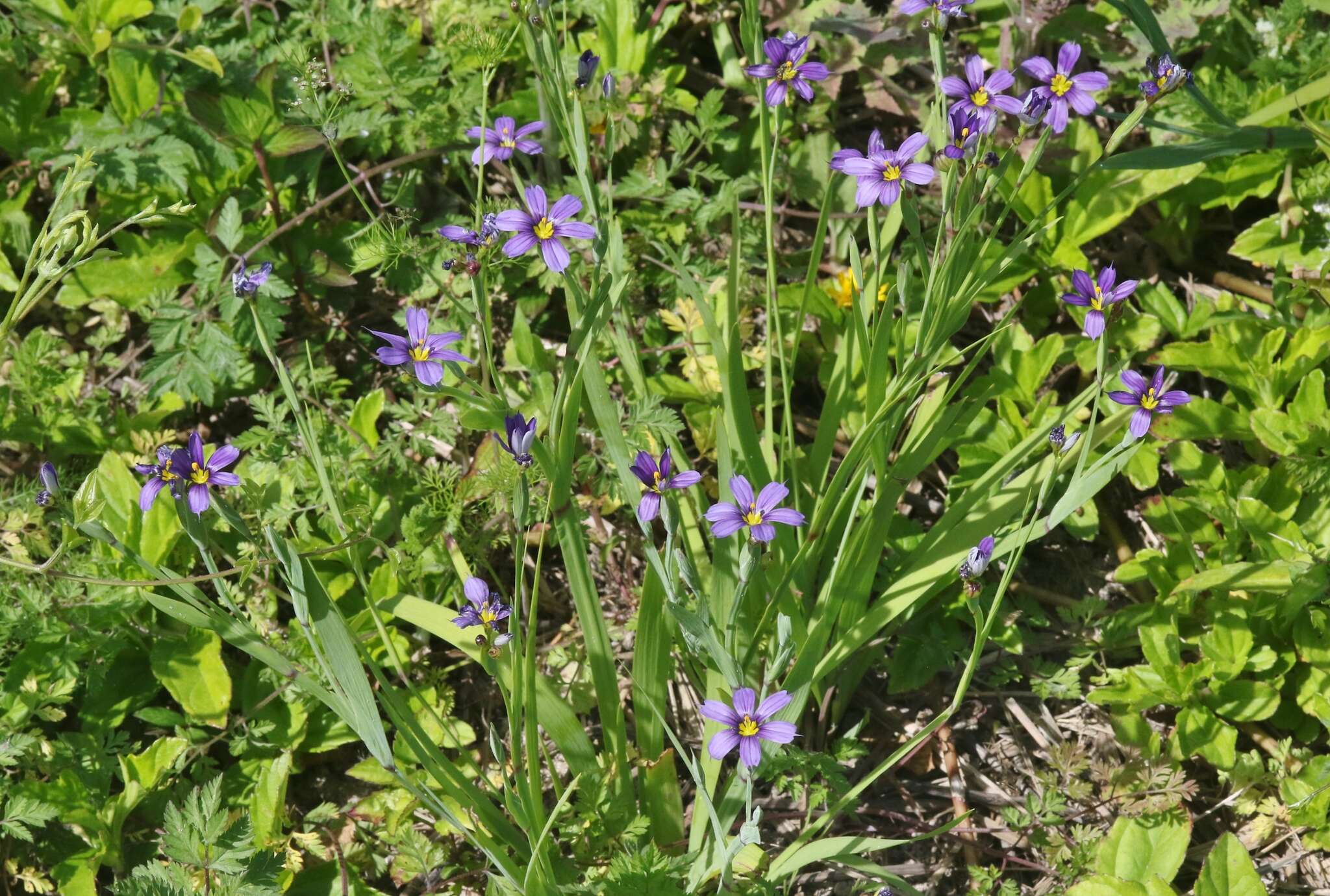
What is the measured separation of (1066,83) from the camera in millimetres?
1810

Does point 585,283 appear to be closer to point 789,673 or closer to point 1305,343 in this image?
point 789,673

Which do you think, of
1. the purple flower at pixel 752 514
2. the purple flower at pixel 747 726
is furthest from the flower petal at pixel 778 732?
the purple flower at pixel 752 514

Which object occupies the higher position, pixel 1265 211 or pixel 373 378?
pixel 1265 211

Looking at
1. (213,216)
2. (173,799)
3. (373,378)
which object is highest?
(213,216)

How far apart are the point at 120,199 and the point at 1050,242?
240 cm

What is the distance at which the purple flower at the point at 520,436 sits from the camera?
4.87ft

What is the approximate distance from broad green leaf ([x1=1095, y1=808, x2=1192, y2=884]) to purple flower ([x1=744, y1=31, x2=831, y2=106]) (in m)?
1.49

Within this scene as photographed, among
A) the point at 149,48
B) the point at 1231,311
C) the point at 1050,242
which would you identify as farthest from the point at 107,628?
the point at 1231,311

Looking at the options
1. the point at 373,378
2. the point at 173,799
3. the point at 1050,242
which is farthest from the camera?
the point at 373,378

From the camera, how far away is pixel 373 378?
289 centimetres

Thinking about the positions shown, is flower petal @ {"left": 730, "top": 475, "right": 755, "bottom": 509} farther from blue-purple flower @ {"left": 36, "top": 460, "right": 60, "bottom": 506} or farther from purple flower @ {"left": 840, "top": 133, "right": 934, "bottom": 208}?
blue-purple flower @ {"left": 36, "top": 460, "right": 60, "bottom": 506}

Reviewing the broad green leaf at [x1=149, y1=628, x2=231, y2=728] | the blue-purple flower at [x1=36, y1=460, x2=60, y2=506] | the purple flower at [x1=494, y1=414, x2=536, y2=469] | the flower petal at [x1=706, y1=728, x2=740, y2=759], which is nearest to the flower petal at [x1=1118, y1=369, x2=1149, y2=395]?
the flower petal at [x1=706, y1=728, x2=740, y2=759]

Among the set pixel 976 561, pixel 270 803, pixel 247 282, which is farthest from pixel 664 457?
pixel 270 803

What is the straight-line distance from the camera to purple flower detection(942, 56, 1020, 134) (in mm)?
1755
